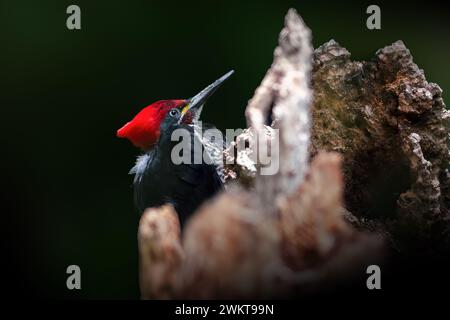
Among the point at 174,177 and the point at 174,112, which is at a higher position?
the point at 174,112

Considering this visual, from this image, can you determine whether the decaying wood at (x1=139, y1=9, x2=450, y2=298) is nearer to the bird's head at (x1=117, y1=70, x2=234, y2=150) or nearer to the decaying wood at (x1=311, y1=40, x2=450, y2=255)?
the decaying wood at (x1=311, y1=40, x2=450, y2=255)

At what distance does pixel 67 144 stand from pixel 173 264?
3.30 ft

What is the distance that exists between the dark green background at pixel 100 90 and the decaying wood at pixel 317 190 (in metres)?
0.31

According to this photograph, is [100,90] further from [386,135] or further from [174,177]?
[386,135]

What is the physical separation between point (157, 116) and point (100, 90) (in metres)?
0.32

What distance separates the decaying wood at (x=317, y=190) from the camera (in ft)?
3.54

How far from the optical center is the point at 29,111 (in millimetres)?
1943

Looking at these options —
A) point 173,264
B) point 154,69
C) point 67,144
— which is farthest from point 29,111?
point 173,264

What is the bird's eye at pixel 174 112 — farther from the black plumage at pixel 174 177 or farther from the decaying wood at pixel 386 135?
the decaying wood at pixel 386 135

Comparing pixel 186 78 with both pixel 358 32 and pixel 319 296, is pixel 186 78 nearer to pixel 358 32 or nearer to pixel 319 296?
pixel 358 32

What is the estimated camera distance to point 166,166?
174cm

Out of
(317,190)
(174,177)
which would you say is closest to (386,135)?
(317,190)

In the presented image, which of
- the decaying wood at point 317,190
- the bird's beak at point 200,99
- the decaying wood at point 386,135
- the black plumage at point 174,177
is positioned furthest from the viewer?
the bird's beak at point 200,99

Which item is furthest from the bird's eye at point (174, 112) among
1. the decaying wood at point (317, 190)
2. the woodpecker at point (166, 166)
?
the decaying wood at point (317, 190)
